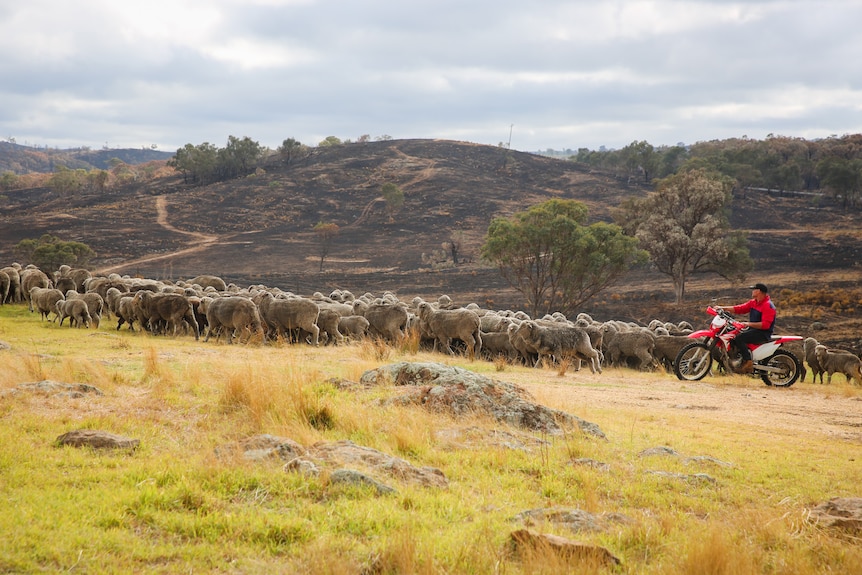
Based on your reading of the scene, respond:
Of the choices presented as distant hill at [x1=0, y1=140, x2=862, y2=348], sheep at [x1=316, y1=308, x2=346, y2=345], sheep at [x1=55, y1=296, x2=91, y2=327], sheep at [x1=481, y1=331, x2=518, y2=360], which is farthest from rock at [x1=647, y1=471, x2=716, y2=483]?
distant hill at [x1=0, y1=140, x2=862, y2=348]

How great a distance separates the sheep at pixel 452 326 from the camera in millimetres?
20000

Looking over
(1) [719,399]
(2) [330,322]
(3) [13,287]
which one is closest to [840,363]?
(1) [719,399]

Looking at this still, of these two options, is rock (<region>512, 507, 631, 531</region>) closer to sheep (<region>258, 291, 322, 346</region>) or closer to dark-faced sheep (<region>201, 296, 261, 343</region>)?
dark-faced sheep (<region>201, 296, 261, 343</region>)

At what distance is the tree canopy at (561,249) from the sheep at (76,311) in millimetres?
25185

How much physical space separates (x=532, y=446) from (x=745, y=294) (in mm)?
47653

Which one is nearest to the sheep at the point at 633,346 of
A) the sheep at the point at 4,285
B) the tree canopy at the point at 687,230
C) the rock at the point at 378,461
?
the rock at the point at 378,461

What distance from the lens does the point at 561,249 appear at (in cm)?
4062

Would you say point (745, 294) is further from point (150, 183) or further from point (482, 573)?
point (150, 183)

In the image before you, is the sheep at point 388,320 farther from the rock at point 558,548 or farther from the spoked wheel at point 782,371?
the rock at point 558,548

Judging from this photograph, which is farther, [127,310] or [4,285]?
[4,285]

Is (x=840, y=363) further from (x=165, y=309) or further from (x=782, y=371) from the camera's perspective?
(x=165, y=309)

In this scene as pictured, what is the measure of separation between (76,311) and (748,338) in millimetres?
19050

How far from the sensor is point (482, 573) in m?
4.38

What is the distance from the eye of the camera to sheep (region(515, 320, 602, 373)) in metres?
19.0
